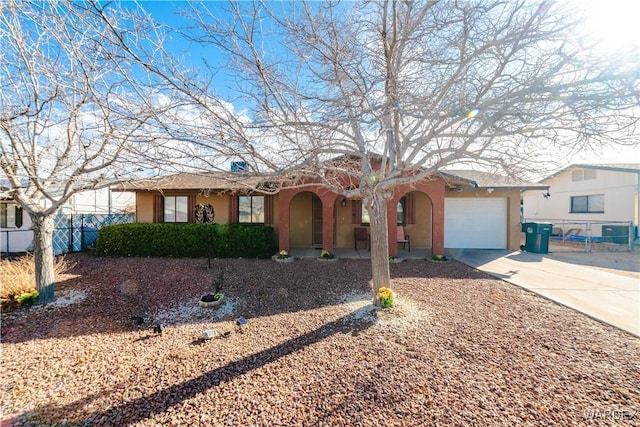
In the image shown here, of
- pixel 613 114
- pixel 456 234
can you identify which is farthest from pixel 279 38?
pixel 456 234

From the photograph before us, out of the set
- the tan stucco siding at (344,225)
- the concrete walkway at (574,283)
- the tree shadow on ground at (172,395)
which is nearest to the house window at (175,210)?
the tan stucco siding at (344,225)

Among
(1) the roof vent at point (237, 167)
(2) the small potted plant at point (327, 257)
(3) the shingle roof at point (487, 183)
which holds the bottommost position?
(2) the small potted plant at point (327, 257)

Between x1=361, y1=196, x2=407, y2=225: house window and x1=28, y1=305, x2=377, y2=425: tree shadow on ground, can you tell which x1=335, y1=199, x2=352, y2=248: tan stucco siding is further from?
x1=28, y1=305, x2=377, y2=425: tree shadow on ground

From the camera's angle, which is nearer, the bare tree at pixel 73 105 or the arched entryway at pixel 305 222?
the bare tree at pixel 73 105

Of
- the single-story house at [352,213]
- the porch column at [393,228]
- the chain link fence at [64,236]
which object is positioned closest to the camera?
the porch column at [393,228]

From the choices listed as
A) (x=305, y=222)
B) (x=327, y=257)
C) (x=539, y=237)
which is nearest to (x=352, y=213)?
(x=305, y=222)

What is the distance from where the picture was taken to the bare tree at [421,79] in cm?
334

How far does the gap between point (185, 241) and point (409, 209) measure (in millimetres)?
9604

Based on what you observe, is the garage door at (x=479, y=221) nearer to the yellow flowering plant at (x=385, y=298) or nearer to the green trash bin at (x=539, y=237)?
the green trash bin at (x=539, y=237)

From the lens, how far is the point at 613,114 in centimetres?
363

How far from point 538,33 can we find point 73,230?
53.5ft

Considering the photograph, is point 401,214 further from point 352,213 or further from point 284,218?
point 284,218

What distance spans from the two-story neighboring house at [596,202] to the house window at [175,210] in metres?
17.0

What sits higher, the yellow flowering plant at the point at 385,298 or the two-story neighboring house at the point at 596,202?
the two-story neighboring house at the point at 596,202
